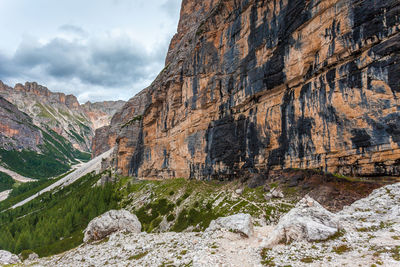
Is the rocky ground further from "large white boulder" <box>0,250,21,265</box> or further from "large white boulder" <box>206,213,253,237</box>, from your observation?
"large white boulder" <box>0,250,21,265</box>

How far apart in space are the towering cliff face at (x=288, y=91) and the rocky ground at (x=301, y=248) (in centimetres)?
824

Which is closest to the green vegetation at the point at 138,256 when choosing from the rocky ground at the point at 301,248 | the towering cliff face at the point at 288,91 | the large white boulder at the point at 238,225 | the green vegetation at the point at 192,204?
the rocky ground at the point at 301,248

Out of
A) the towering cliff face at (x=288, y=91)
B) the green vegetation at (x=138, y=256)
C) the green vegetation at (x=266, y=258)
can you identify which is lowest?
the green vegetation at (x=138, y=256)

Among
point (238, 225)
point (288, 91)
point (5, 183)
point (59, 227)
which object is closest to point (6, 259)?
point (59, 227)

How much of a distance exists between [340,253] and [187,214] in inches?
1277

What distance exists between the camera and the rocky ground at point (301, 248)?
12805 mm

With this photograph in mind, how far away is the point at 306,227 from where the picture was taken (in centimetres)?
1595

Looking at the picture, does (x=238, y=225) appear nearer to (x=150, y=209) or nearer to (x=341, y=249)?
(x=341, y=249)

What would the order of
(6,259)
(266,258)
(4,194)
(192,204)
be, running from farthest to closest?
(4,194) → (192,204) → (6,259) → (266,258)

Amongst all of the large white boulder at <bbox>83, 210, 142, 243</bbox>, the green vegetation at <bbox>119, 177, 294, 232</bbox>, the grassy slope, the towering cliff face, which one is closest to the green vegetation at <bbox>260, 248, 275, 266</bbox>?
the green vegetation at <bbox>119, 177, 294, 232</bbox>

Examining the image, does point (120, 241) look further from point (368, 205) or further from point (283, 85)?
point (283, 85)

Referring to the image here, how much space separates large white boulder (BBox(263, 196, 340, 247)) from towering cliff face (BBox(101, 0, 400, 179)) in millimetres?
13783

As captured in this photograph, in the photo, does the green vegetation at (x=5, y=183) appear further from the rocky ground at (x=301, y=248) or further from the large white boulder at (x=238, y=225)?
the large white boulder at (x=238, y=225)

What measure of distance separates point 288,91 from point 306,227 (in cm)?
2681
